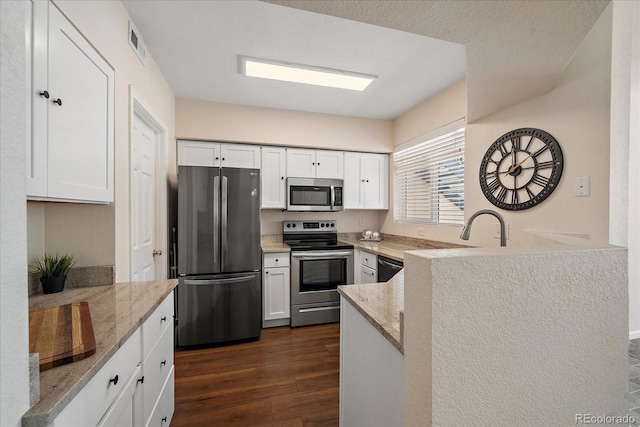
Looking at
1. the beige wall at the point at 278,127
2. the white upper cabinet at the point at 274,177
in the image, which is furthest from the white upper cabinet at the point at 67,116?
the white upper cabinet at the point at 274,177

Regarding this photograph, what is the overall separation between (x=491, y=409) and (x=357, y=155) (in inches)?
128

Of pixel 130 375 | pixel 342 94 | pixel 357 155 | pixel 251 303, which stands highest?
pixel 342 94

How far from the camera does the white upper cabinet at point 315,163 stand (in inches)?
134

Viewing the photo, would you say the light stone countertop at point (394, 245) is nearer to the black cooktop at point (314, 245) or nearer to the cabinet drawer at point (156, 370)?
the black cooktop at point (314, 245)

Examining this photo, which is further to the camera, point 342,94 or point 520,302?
point 342,94

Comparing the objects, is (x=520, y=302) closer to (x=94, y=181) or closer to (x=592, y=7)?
(x=592, y=7)

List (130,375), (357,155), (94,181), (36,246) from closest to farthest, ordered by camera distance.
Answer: (130,375) < (94,181) < (36,246) < (357,155)

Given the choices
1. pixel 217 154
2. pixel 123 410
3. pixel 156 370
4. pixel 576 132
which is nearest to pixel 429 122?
pixel 576 132

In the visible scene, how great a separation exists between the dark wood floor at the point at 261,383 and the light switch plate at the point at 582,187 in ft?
6.62

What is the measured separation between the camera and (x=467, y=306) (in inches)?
25.5

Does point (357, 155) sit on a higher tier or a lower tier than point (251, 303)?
higher

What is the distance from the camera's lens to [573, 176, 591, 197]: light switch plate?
4.90ft

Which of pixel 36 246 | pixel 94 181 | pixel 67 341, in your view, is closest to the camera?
pixel 67 341

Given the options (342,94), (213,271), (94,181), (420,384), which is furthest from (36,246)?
(342,94)
